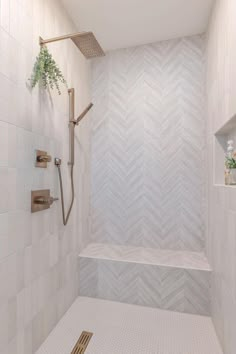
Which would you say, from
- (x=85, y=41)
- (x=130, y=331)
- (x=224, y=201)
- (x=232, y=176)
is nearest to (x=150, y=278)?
(x=130, y=331)

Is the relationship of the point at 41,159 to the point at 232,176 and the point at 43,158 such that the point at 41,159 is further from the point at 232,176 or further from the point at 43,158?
the point at 232,176

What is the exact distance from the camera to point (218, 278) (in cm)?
146

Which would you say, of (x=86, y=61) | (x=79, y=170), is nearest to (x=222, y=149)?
(x=79, y=170)

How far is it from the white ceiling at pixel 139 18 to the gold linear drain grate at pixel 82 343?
2.44 m

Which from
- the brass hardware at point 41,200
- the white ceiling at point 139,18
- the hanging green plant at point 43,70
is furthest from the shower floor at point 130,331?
the white ceiling at point 139,18

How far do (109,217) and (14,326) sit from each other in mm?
1322

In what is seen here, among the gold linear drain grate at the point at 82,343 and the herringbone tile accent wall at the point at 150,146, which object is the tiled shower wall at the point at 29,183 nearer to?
the gold linear drain grate at the point at 82,343

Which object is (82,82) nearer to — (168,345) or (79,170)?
(79,170)

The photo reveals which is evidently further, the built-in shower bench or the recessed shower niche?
the built-in shower bench

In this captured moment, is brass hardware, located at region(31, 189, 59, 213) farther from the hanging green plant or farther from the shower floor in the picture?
the shower floor

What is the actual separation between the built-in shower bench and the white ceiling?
2092 mm

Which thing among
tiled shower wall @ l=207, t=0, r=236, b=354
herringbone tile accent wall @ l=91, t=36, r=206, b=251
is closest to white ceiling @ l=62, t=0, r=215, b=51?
herringbone tile accent wall @ l=91, t=36, r=206, b=251

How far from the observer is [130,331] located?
5.03ft

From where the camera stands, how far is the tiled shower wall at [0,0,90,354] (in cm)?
111
